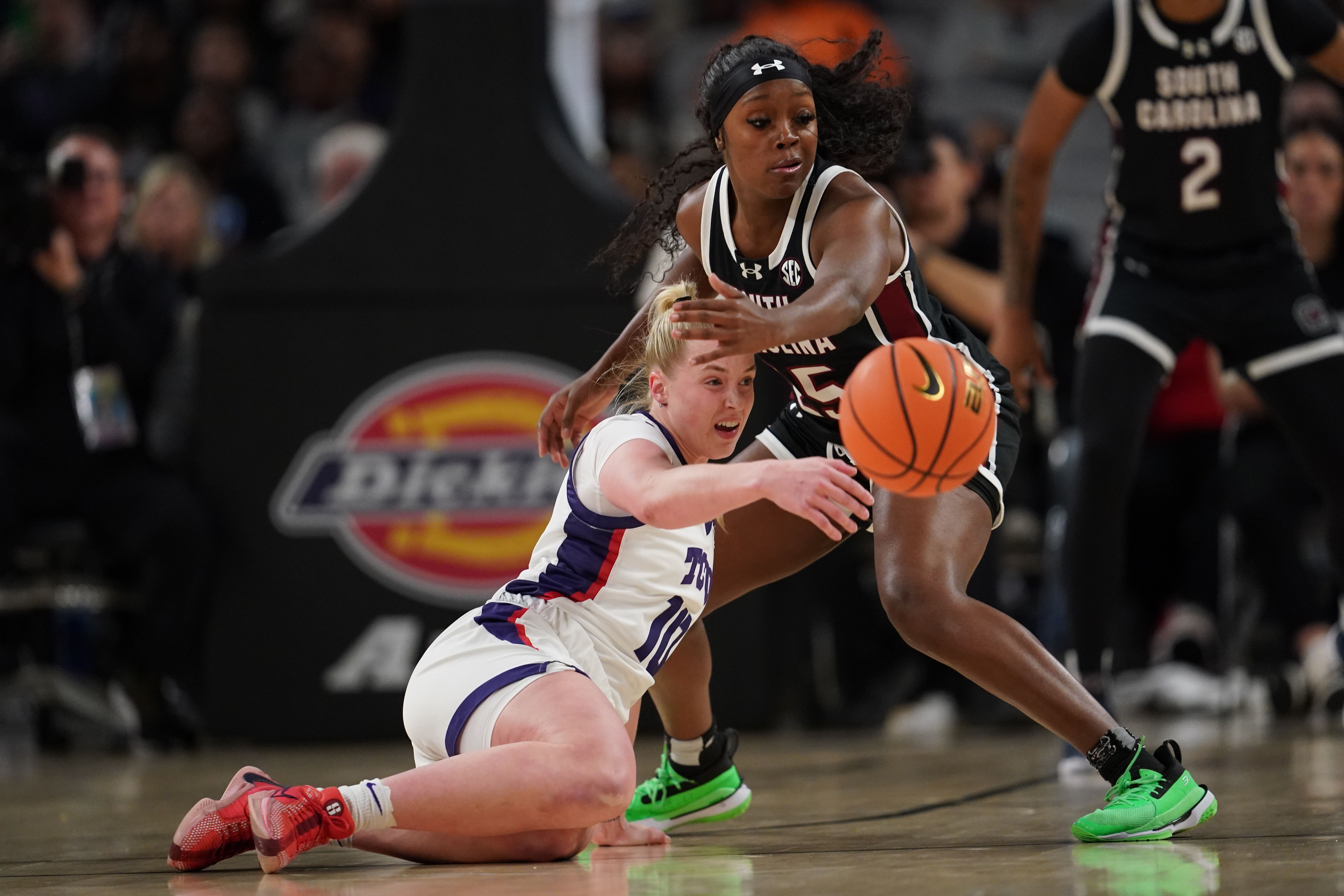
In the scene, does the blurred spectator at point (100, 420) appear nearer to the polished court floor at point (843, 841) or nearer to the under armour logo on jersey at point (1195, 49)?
the polished court floor at point (843, 841)

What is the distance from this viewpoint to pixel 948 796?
13.2 ft

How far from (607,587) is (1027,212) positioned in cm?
198

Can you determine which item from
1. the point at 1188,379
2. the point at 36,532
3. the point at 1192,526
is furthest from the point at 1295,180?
the point at 36,532

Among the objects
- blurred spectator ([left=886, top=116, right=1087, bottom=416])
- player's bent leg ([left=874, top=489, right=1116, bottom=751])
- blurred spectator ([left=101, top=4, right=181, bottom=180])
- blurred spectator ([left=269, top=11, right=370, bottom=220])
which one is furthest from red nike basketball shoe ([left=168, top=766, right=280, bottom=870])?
blurred spectator ([left=101, top=4, right=181, bottom=180])

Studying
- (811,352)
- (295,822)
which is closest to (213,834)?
(295,822)

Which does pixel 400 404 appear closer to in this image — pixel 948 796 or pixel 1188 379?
pixel 948 796

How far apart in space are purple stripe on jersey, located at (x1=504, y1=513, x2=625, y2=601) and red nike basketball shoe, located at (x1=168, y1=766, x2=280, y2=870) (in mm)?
648

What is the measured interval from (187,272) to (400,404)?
1550 mm

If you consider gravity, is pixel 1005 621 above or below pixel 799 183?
below

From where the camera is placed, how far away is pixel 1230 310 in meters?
4.37

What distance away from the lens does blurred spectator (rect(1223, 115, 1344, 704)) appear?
20.2 feet

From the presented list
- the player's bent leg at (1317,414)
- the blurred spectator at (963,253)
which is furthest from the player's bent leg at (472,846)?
the blurred spectator at (963,253)

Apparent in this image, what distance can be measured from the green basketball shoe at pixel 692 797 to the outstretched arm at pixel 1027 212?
4.55ft

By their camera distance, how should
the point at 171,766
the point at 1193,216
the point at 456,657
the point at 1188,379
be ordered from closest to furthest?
the point at 456,657 → the point at 1193,216 → the point at 171,766 → the point at 1188,379
